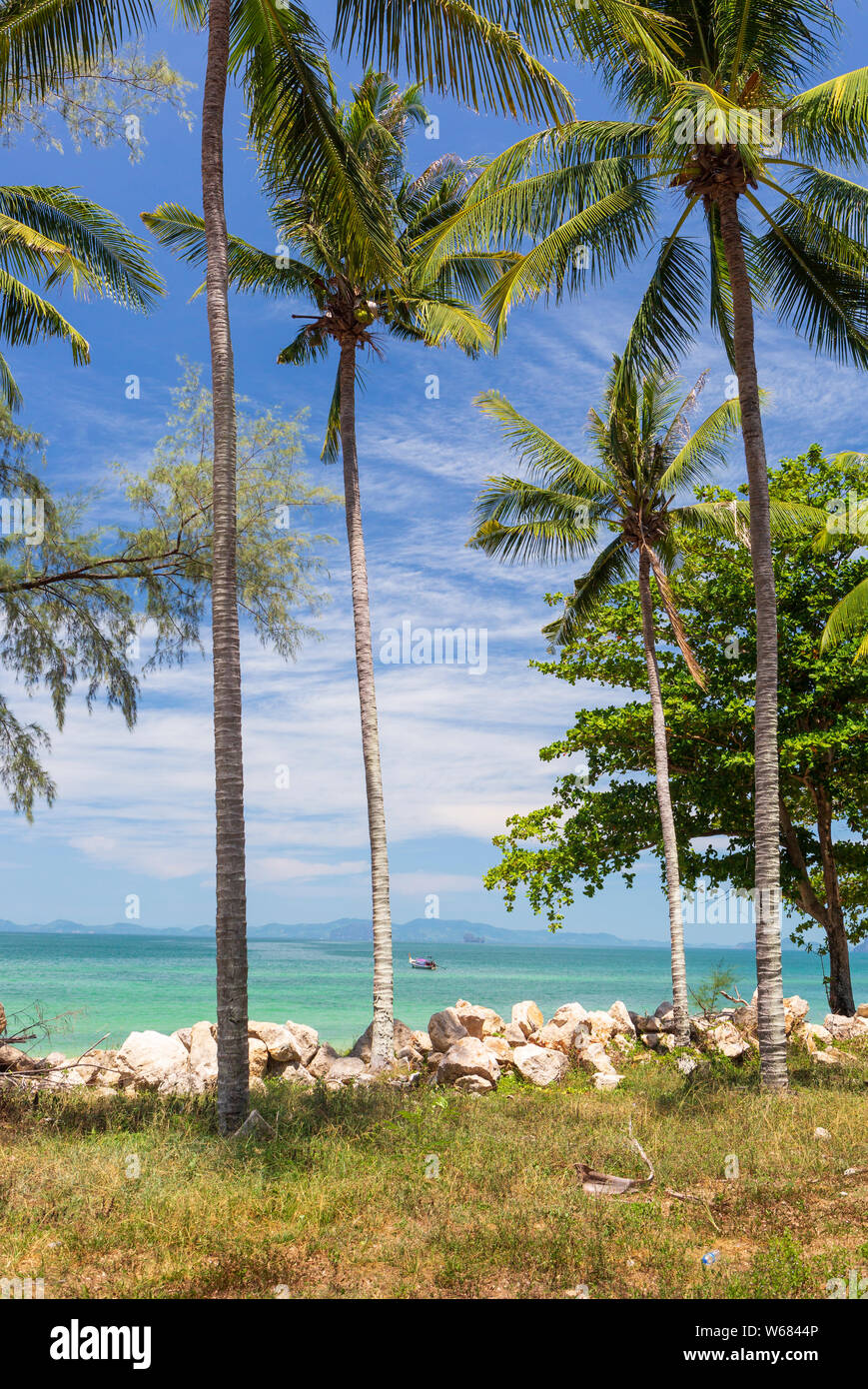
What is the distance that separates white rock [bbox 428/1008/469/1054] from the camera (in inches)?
583

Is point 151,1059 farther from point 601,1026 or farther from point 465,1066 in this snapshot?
point 601,1026

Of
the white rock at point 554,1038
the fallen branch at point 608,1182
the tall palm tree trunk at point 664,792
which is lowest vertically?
the white rock at point 554,1038

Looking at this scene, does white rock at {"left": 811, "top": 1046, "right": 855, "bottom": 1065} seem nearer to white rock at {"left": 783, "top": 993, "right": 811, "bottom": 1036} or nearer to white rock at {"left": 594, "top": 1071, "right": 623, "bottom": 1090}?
white rock at {"left": 783, "top": 993, "right": 811, "bottom": 1036}

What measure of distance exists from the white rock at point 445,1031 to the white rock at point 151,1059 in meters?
4.07

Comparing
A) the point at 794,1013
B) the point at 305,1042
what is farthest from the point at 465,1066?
the point at 794,1013

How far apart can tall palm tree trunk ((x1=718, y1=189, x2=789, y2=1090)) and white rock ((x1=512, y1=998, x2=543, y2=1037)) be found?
23.6 ft

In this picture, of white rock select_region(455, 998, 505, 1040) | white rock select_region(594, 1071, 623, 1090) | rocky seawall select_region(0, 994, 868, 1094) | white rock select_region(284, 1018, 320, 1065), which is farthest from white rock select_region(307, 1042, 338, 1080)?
white rock select_region(594, 1071, 623, 1090)

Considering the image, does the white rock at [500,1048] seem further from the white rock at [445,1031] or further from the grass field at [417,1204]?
the grass field at [417,1204]

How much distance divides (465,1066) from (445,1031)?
2.52 m

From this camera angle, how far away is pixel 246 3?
9242 mm

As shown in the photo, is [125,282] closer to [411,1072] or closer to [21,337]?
[21,337]

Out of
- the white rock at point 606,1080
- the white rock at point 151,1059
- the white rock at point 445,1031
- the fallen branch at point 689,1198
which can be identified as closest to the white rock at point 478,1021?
the white rock at point 445,1031

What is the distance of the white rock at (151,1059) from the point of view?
12.2 m

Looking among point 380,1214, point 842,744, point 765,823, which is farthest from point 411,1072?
point 842,744
